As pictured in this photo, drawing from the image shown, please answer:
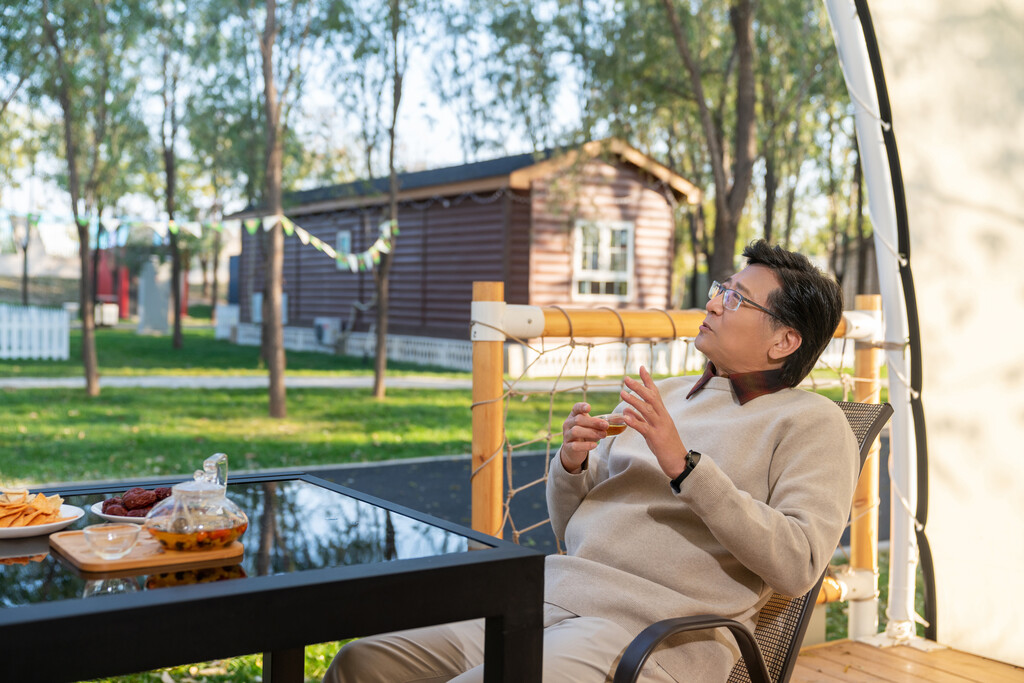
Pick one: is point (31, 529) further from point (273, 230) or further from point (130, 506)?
point (273, 230)

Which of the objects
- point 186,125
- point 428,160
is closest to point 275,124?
point 186,125

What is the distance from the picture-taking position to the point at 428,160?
29.6 m

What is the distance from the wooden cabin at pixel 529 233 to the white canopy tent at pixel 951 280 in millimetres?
10789

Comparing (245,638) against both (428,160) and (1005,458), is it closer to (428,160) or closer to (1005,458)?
(1005,458)

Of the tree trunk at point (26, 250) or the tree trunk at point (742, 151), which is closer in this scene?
the tree trunk at point (742, 151)

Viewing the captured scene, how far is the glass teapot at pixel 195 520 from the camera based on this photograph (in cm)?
138

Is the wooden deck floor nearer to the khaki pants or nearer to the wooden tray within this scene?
the khaki pants

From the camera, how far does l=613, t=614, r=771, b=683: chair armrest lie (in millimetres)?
1622

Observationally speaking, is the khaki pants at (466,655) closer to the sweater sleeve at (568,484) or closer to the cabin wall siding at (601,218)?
the sweater sleeve at (568,484)

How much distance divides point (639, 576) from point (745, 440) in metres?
0.36

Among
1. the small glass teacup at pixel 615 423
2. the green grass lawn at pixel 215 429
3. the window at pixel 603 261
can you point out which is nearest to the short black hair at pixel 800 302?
the small glass teacup at pixel 615 423

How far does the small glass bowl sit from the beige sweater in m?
0.91

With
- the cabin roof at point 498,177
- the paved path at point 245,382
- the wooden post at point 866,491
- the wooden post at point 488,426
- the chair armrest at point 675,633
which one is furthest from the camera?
the cabin roof at point 498,177

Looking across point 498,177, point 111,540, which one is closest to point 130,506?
point 111,540
